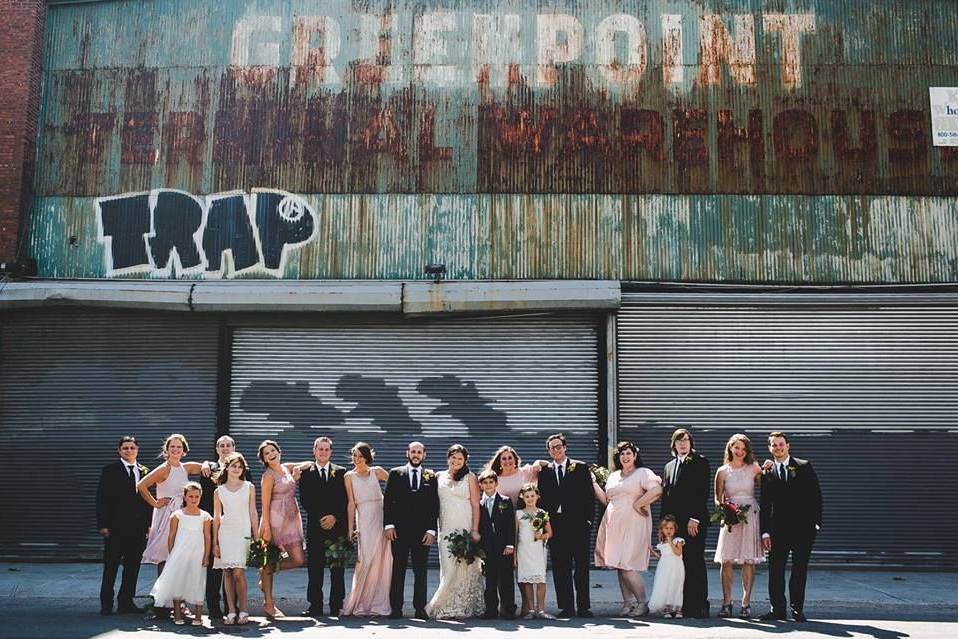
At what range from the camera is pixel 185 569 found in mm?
9961

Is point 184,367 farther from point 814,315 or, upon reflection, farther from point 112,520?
point 814,315

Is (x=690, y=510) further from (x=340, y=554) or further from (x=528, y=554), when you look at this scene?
(x=340, y=554)

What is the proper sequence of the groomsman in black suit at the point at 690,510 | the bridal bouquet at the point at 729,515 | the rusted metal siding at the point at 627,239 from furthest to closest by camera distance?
the rusted metal siding at the point at 627,239 → the bridal bouquet at the point at 729,515 → the groomsman in black suit at the point at 690,510

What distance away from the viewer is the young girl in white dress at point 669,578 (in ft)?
34.2

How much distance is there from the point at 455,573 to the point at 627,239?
7163 mm

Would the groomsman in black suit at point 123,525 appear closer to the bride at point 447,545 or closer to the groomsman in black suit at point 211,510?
the groomsman in black suit at point 211,510

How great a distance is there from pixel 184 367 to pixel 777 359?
378 inches

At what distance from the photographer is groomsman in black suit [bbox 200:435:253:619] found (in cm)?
1041

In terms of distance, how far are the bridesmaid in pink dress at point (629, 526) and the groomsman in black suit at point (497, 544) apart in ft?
3.70

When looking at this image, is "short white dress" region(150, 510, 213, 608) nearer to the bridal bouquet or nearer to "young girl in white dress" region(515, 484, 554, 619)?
"young girl in white dress" region(515, 484, 554, 619)

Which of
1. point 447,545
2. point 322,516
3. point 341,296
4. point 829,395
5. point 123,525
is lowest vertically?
point 447,545

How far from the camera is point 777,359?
15.4 meters

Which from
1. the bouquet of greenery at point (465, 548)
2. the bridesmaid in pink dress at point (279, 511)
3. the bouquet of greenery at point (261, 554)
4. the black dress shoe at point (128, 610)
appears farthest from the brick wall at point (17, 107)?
the bouquet of greenery at point (465, 548)

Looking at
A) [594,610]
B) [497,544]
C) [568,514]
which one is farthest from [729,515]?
[497,544]
